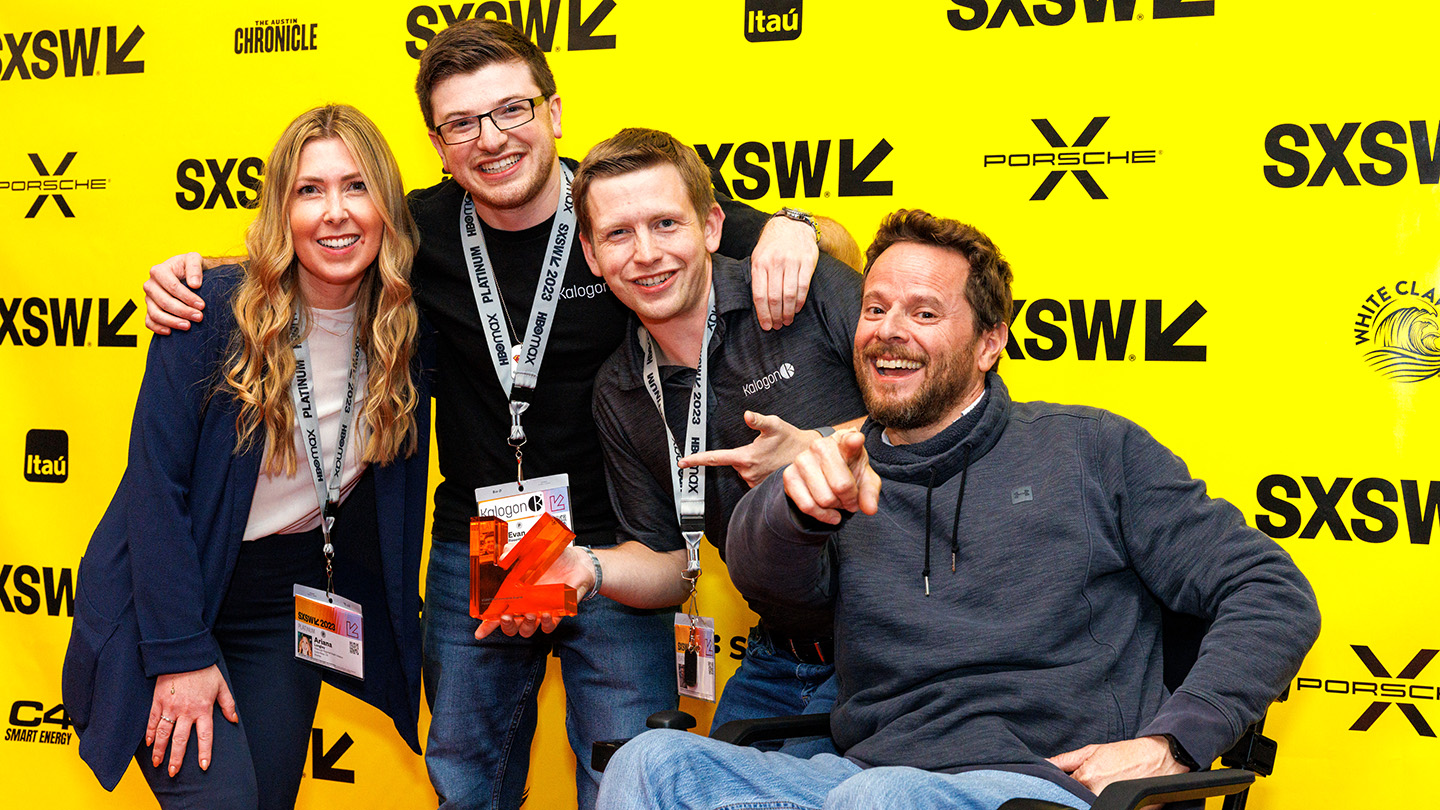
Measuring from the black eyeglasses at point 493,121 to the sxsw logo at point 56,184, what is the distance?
67.4 inches

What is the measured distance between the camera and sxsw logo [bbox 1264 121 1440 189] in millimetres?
2377

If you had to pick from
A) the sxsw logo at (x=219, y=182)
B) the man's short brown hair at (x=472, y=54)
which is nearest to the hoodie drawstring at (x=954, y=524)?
the man's short brown hair at (x=472, y=54)

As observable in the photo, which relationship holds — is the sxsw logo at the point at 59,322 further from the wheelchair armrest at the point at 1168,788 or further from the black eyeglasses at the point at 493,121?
the wheelchair armrest at the point at 1168,788

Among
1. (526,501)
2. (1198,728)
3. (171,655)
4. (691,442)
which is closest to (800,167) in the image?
(691,442)

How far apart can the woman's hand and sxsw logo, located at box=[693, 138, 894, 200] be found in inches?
70.3

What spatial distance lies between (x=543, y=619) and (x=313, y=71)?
1.97 metres

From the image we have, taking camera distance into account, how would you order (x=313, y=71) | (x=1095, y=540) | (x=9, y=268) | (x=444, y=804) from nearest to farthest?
(x=1095, y=540) → (x=444, y=804) → (x=313, y=71) → (x=9, y=268)

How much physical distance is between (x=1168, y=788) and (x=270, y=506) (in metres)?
1.85

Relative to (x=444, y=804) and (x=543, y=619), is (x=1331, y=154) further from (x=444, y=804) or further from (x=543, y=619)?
(x=444, y=804)

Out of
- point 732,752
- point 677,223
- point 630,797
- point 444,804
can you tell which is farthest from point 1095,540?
point 444,804

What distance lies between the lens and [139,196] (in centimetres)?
318

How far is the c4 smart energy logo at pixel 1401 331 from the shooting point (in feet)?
7.86

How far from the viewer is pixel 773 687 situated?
214 centimetres

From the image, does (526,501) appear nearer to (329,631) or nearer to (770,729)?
(329,631)
